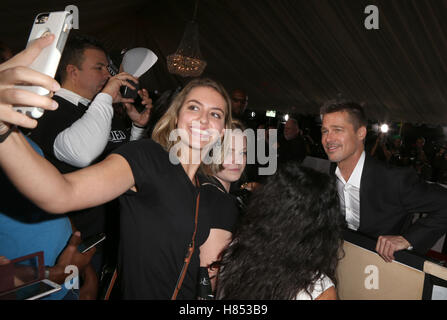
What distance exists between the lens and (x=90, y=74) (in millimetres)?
1888

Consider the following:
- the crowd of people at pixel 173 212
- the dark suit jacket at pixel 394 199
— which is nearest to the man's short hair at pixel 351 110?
the dark suit jacket at pixel 394 199

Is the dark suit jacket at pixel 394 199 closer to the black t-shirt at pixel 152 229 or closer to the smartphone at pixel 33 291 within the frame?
the black t-shirt at pixel 152 229

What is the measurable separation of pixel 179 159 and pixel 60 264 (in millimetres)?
706

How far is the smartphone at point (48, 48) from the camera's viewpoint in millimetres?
585

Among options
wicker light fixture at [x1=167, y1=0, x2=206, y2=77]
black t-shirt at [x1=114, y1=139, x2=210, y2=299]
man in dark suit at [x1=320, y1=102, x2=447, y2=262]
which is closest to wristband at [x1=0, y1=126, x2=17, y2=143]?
black t-shirt at [x1=114, y1=139, x2=210, y2=299]

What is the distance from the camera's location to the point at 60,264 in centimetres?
123

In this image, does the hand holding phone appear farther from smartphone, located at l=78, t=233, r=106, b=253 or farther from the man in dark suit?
the man in dark suit

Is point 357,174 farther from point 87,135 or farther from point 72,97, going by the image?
point 72,97

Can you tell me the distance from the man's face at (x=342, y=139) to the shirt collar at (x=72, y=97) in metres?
2.04

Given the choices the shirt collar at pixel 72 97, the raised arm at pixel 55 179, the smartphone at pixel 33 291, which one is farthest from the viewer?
the shirt collar at pixel 72 97

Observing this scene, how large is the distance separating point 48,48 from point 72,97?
1350mm

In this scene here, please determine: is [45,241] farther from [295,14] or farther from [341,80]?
[341,80]

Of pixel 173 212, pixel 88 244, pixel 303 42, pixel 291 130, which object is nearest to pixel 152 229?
pixel 173 212

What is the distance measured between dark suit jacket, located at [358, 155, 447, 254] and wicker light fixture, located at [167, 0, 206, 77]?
4.16 meters
